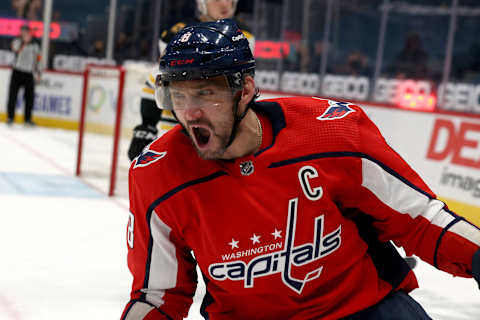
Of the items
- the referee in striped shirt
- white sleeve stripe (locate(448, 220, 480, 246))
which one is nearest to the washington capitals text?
white sleeve stripe (locate(448, 220, 480, 246))

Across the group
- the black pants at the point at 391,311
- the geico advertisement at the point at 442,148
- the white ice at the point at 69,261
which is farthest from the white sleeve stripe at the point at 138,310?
the geico advertisement at the point at 442,148

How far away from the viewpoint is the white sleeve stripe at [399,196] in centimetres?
Answer: 141

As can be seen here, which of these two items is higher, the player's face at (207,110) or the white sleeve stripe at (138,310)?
the player's face at (207,110)

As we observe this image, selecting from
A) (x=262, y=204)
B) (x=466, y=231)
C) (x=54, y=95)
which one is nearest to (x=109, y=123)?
(x=262, y=204)

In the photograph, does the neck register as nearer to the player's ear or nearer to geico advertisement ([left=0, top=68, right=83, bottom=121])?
the player's ear

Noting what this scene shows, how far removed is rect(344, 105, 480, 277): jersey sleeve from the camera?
139 cm

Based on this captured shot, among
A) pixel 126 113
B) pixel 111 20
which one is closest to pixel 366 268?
pixel 126 113

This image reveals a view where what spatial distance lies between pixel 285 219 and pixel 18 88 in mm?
Answer: 9443

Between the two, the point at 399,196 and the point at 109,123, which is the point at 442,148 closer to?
the point at 109,123

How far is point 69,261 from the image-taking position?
334 centimetres

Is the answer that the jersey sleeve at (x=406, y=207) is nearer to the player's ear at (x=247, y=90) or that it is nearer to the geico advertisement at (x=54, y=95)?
the player's ear at (x=247, y=90)

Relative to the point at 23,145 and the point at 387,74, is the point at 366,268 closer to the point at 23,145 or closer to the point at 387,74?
the point at 23,145

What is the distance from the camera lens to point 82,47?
14.4 metres

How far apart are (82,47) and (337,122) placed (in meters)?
13.6
